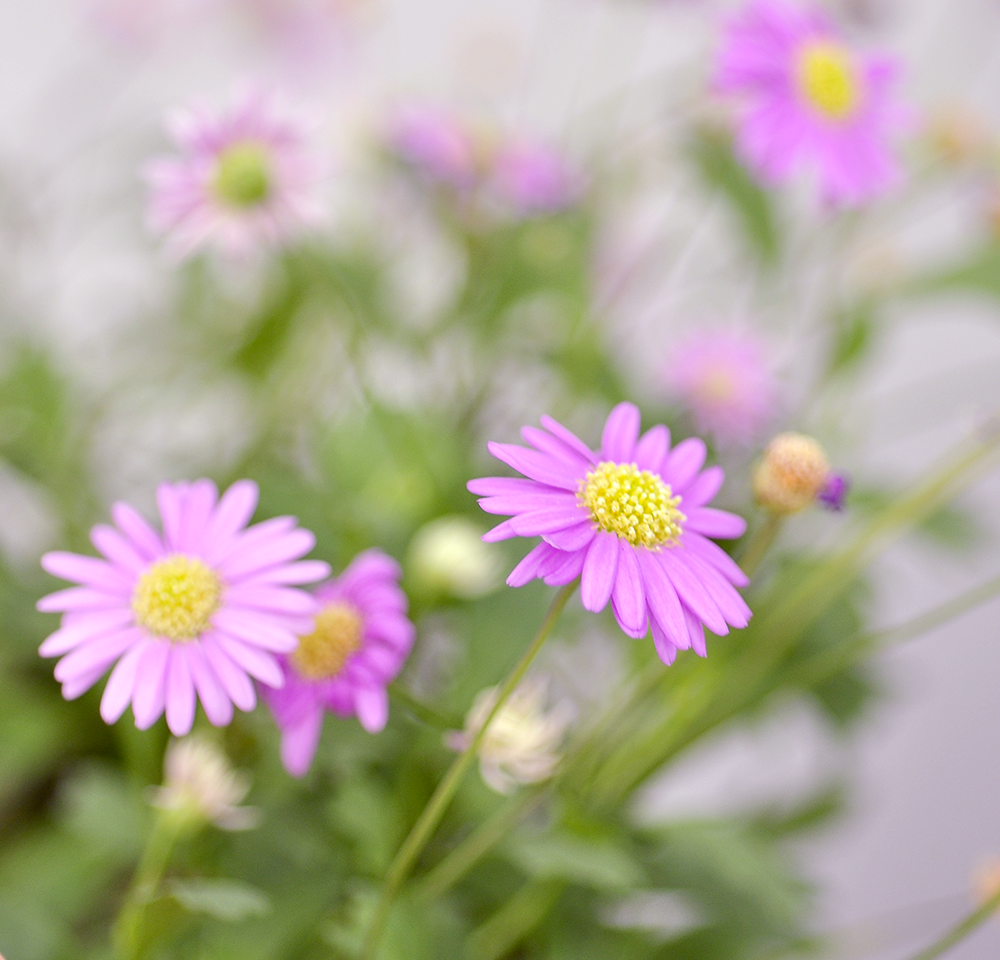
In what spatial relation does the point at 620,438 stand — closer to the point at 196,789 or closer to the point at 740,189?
the point at 196,789

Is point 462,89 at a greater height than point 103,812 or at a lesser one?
greater

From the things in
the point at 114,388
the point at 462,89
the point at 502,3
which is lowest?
the point at 114,388

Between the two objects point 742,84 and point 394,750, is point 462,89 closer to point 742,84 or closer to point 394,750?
A: point 742,84

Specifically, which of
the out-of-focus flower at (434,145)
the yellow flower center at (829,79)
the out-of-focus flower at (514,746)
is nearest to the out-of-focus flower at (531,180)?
the out-of-focus flower at (434,145)

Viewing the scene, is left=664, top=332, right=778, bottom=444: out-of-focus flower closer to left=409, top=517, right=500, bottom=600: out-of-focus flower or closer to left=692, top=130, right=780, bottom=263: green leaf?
left=692, top=130, right=780, bottom=263: green leaf

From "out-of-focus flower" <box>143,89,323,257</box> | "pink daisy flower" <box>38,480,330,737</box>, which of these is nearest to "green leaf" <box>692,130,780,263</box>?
"out-of-focus flower" <box>143,89,323,257</box>

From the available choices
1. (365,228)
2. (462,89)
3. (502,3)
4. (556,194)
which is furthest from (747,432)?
(502,3)

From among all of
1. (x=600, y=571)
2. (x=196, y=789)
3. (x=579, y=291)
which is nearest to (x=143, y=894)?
(x=196, y=789)
